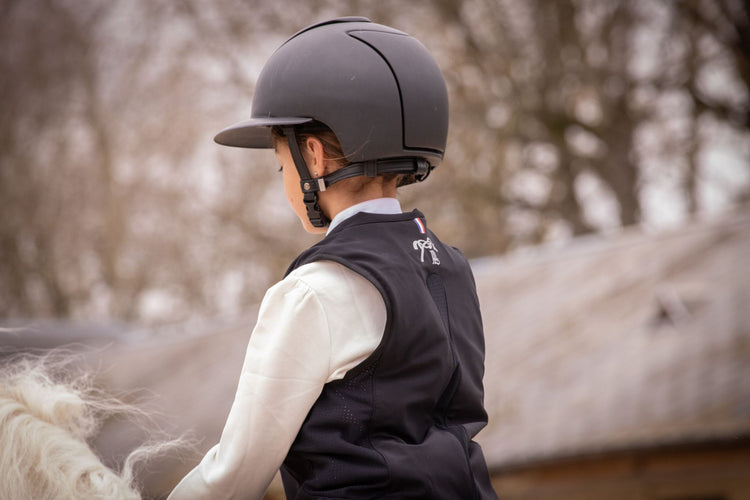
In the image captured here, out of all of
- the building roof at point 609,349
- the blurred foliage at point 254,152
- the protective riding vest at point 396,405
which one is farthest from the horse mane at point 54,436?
the blurred foliage at point 254,152

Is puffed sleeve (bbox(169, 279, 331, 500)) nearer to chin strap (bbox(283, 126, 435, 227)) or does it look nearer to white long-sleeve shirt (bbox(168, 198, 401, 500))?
white long-sleeve shirt (bbox(168, 198, 401, 500))

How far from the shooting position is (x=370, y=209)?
1.81 metres

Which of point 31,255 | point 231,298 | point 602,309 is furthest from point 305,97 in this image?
point 31,255

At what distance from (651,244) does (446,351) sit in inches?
375

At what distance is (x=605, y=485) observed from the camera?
7609 mm

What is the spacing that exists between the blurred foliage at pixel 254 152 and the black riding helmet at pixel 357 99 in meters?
12.8

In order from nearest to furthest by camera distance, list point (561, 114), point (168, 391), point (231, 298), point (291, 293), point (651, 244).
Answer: point (291, 293)
point (651, 244)
point (168, 391)
point (561, 114)
point (231, 298)

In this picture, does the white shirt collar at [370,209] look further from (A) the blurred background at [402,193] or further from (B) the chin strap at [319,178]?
(A) the blurred background at [402,193]

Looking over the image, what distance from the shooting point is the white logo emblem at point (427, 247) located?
5.79ft

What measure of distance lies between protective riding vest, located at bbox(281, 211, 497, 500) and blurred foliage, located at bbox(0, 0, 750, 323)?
1299 cm

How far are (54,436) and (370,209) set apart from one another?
0.79 m

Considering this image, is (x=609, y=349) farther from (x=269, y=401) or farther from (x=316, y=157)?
(x=269, y=401)

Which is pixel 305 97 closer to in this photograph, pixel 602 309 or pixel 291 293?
pixel 291 293

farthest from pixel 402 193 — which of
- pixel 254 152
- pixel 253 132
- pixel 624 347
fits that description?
pixel 253 132
